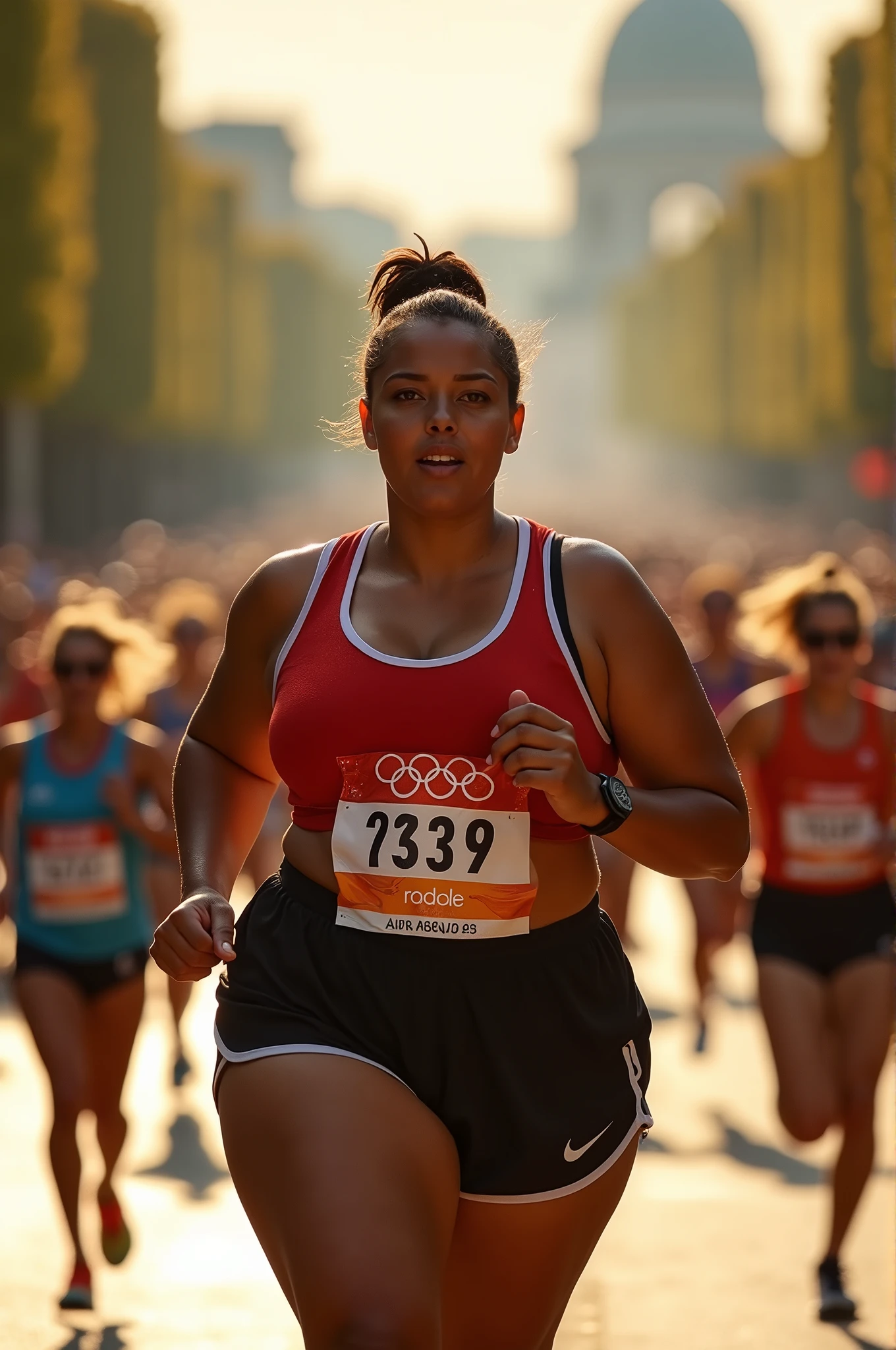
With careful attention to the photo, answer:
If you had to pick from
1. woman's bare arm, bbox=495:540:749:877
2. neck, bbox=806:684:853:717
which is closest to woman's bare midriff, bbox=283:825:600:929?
woman's bare arm, bbox=495:540:749:877

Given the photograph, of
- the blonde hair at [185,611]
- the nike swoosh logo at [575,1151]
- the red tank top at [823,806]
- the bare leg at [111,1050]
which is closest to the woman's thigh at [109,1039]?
the bare leg at [111,1050]

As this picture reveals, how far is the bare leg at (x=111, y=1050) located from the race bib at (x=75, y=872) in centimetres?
22

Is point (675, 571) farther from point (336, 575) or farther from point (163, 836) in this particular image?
point (336, 575)

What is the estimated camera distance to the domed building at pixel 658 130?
132250mm

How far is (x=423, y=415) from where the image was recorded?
318cm

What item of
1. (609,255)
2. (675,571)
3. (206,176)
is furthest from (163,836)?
(609,255)

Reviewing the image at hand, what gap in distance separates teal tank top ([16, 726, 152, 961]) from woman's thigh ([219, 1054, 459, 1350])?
9.66 feet

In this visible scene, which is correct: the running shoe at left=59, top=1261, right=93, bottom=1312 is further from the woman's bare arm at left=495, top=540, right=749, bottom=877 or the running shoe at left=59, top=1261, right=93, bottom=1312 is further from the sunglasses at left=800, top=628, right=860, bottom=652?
the woman's bare arm at left=495, top=540, right=749, bottom=877

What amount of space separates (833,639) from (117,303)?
3445cm

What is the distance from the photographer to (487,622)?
3197 mm

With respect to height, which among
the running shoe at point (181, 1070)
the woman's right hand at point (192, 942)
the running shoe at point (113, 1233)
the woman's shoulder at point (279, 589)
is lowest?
the running shoe at point (113, 1233)

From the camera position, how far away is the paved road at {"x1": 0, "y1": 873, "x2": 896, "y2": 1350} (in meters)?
5.61

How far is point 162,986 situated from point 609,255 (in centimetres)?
12243

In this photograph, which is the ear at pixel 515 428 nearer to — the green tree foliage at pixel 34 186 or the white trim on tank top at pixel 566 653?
the white trim on tank top at pixel 566 653
